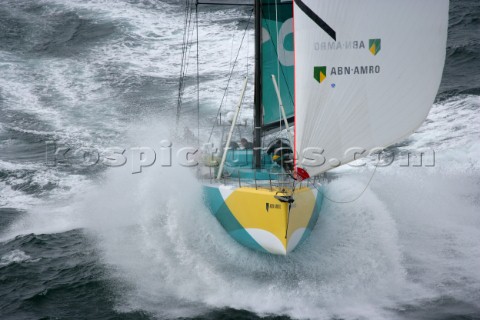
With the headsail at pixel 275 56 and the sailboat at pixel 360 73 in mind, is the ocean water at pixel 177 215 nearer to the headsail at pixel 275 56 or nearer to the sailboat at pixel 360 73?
the headsail at pixel 275 56

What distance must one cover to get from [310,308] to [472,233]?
5134 mm

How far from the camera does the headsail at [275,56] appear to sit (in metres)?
14.7

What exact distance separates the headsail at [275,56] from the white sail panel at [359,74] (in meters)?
3.86

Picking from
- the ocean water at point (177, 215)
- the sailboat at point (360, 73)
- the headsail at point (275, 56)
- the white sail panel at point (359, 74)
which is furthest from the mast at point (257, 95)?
the white sail panel at point (359, 74)

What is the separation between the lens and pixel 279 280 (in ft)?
39.1

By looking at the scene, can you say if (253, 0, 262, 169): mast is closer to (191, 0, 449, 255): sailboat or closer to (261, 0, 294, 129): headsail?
(261, 0, 294, 129): headsail

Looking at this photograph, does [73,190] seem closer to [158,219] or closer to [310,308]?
[158,219]

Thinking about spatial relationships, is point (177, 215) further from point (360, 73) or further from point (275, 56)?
point (360, 73)

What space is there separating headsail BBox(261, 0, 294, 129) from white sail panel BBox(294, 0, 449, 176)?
3858mm

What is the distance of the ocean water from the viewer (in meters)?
11.3

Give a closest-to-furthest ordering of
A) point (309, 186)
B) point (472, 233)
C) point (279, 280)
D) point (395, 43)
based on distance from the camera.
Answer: point (395, 43), point (279, 280), point (309, 186), point (472, 233)

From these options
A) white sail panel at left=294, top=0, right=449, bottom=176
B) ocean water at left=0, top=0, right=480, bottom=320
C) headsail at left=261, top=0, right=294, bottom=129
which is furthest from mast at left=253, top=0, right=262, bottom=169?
white sail panel at left=294, top=0, right=449, bottom=176

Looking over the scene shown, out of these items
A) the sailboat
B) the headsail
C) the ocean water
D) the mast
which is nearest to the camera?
the sailboat

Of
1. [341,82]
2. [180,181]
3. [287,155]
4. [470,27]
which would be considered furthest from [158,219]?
[470,27]
